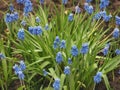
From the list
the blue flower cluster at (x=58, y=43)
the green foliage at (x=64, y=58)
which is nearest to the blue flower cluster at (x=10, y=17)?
the green foliage at (x=64, y=58)

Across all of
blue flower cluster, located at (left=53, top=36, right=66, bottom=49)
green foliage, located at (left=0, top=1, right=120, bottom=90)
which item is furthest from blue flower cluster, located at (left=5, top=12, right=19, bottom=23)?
blue flower cluster, located at (left=53, top=36, right=66, bottom=49)

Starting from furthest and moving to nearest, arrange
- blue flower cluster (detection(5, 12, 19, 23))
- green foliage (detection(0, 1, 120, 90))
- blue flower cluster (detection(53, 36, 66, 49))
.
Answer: blue flower cluster (detection(5, 12, 19, 23))
green foliage (detection(0, 1, 120, 90))
blue flower cluster (detection(53, 36, 66, 49))

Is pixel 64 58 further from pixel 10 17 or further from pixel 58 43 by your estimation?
pixel 10 17

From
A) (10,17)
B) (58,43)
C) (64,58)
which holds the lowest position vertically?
(64,58)

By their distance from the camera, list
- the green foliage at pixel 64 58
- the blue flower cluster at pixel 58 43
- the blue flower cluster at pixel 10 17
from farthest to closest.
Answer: the blue flower cluster at pixel 10 17 < the green foliage at pixel 64 58 < the blue flower cluster at pixel 58 43

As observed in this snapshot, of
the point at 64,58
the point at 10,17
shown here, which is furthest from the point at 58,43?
the point at 10,17

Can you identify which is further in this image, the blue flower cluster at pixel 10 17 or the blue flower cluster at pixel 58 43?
the blue flower cluster at pixel 10 17

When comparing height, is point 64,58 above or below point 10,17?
below

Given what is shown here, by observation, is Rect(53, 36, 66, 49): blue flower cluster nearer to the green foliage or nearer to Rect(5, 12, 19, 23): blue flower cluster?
the green foliage

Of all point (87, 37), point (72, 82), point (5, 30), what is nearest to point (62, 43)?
point (72, 82)

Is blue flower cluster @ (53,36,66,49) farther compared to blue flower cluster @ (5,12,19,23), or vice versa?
blue flower cluster @ (5,12,19,23)

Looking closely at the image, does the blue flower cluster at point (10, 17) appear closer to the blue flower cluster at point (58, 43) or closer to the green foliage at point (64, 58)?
the green foliage at point (64, 58)
